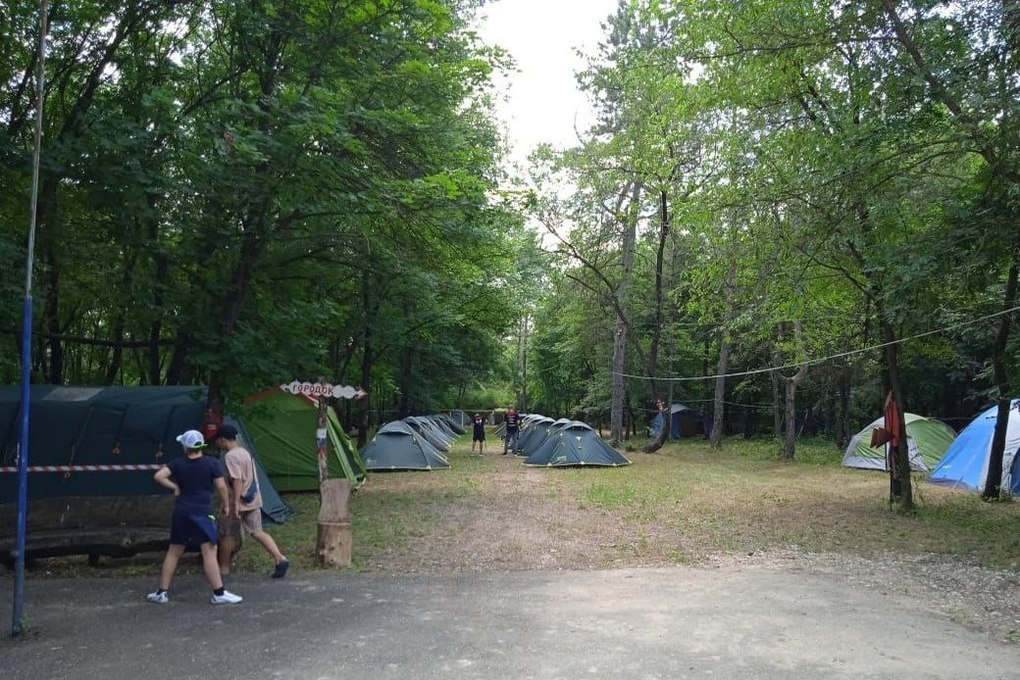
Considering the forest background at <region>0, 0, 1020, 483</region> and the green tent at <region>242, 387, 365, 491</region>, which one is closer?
the forest background at <region>0, 0, 1020, 483</region>

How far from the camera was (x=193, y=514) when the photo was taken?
6.23 metres

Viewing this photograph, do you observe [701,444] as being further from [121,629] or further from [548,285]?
[121,629]

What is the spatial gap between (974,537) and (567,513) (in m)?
5.49

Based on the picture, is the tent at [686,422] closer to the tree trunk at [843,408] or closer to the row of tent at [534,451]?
the tree trunk at [843,408]

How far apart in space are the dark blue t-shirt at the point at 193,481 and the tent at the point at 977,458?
46.4ft

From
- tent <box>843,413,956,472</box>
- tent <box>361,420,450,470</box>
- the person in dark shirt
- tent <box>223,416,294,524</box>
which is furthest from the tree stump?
the person in dark shirt

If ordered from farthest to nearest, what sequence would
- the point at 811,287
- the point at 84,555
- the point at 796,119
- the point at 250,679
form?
the point at 811,287, the point at 796,119, the point at 84,555, the point at 250,679

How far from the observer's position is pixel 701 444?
32.4m

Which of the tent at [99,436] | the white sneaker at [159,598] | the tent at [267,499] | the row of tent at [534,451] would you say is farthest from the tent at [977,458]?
the white sneaker at [159,598]

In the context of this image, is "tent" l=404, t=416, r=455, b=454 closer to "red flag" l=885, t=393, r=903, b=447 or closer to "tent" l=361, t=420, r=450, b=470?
"tent" l=361, t=420, r=450, b=470

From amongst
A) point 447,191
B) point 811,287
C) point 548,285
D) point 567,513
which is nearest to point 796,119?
point 811,287

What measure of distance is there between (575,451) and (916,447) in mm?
8695

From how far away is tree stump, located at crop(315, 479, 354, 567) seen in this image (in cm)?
771

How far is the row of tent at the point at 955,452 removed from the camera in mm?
14672
